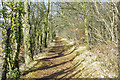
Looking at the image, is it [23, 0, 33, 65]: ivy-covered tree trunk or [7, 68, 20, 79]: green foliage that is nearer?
[7, 68, 20, 79]: green foliage

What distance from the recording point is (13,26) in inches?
208

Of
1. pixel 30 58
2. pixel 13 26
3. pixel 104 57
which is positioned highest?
pixel 13 26

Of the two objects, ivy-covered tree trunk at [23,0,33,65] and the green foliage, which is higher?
ivy-covered tree trunk at [23,0,33,65]

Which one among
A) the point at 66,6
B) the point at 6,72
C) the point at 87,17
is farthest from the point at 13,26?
the point at 66,6

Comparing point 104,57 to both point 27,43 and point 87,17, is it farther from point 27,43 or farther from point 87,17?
point 87,17

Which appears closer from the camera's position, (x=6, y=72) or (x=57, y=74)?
(x=6, y=72)

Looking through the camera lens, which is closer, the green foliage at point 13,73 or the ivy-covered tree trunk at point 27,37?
the green foliage at point 13,73

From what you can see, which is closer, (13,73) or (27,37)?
(13,73)

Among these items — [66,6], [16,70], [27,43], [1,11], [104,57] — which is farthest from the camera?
[66,6]

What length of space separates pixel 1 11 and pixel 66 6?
1123cm

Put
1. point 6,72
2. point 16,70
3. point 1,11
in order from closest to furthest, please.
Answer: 1. point 1,11
2. point 6,72
3. point 16,70

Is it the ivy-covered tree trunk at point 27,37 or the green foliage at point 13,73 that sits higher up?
the ivy-covered tree trunk at point 27,37

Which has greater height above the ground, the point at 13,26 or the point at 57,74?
the point at 13,26

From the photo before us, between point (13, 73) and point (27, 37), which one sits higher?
point (27, 37)
